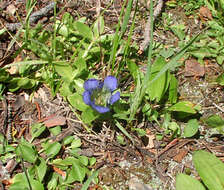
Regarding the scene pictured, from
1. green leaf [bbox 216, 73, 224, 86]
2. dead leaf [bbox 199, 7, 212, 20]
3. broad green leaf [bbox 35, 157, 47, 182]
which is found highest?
dead leaf [bbox 199, 7, 212, 20]

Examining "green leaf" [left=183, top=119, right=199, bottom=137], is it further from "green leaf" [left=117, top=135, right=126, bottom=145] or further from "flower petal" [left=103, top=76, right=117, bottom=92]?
"flower petal" [left=103, top=76, right=117, bottom=92]

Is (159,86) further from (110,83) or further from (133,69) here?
(110,83)

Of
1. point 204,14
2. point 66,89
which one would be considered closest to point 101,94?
point 66,89

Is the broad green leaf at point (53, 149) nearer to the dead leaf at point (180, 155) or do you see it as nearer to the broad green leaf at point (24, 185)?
the broad green leaf at point (24, 185)

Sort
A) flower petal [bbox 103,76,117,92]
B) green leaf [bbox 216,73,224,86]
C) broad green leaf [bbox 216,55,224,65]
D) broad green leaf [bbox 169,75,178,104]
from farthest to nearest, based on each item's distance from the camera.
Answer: broad green leaf [bbox 216,55,224,65] < green leaf [bbox 216,73,224,86] < broad green leaf [bbox 169,75,178,104] < flower petal [bbox 103,76,117,92]

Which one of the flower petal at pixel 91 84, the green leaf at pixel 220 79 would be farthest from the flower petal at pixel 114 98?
the green leaf at pixel 220 79

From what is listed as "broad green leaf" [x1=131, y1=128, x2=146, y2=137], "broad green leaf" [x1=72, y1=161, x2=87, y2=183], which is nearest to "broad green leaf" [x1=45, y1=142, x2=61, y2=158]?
"broad green leaf" [x1=72, y1=161, x2=87, y2=183]

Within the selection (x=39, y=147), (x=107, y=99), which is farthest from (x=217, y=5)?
(x=39, y=147)
